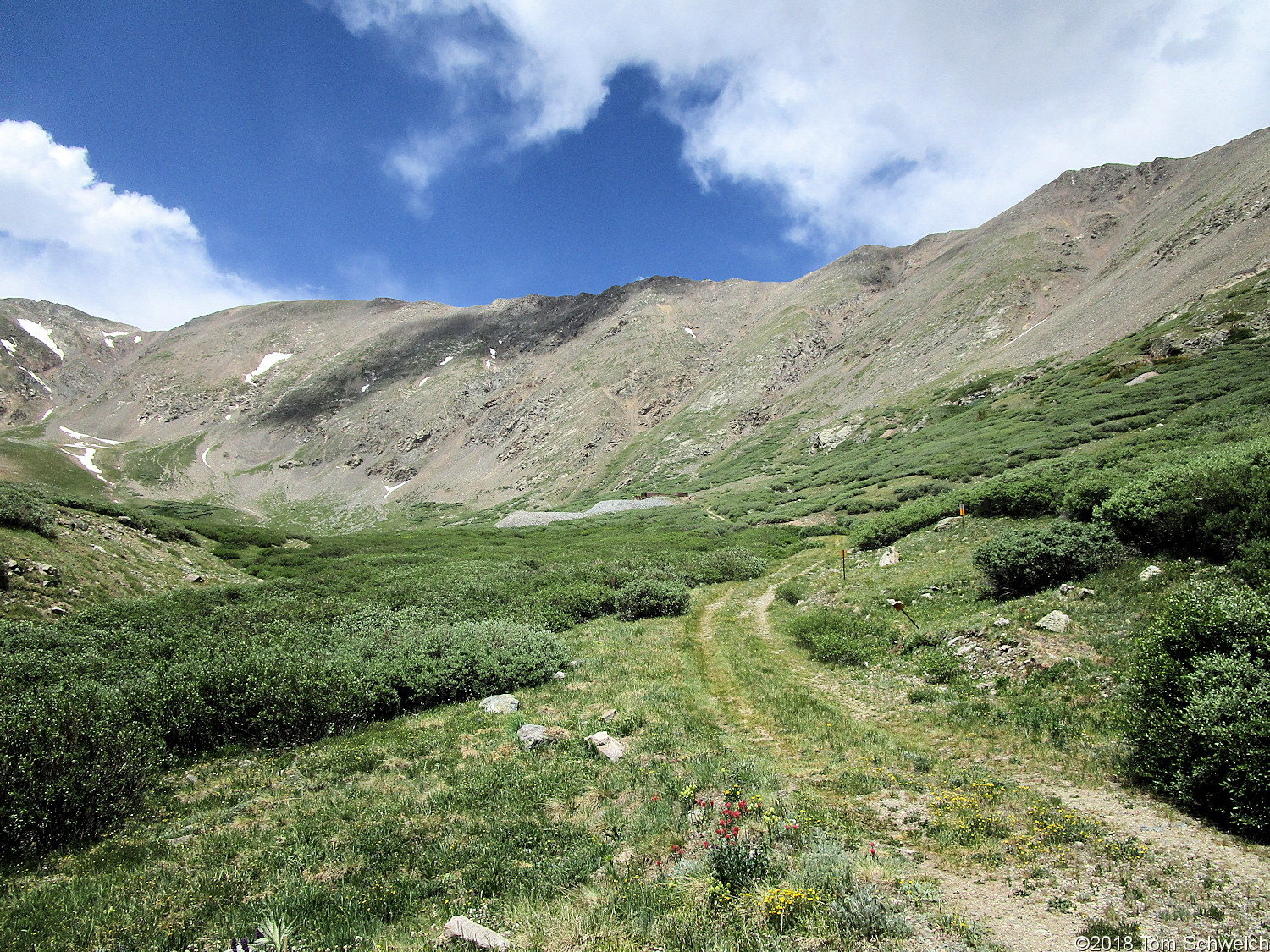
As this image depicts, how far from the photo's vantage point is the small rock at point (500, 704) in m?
12.4

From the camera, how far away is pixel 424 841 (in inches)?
272

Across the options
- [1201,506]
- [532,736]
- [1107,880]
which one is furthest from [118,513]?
[1201,506]

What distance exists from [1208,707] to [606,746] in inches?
325

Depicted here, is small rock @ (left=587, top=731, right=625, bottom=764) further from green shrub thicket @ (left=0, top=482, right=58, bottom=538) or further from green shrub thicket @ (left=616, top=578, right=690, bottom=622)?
green shrub thicket @ (left=0, top=482, right=58, bottom=538)

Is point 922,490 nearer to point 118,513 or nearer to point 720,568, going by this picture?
point 720,568

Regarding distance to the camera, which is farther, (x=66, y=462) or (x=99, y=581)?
(x=66, y=462)

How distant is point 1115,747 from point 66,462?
19154cm

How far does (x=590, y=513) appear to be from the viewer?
3120 inches

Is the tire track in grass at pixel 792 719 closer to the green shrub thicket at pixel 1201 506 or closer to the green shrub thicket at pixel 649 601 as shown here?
the green shrub thicket at pixel 649 601

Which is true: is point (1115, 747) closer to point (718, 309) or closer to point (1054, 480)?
point (1054, 480)

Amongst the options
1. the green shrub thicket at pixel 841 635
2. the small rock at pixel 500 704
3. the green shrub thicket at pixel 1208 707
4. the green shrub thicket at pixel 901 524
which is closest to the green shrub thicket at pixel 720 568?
the green shrub thicket at pixel 901 524

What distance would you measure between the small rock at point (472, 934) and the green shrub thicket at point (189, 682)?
250 inches

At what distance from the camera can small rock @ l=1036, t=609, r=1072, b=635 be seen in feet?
35.8

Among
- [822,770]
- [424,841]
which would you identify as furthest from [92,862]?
[822,770]
